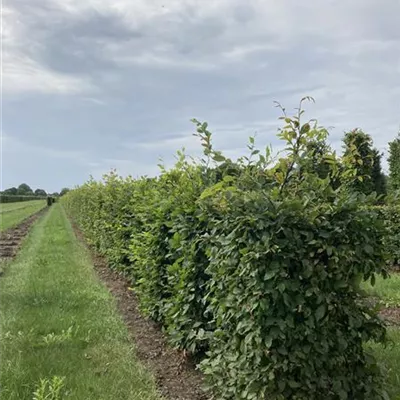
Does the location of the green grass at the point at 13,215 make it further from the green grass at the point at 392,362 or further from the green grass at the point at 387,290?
the green grass at the point at 392,362

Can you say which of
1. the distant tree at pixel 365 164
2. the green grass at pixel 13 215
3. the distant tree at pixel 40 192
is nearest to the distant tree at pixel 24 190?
the distant tree at pixel 40 192

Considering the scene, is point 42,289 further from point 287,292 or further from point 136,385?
point 287,292

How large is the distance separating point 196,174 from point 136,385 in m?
1.90

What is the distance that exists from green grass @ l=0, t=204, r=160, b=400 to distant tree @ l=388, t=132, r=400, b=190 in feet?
33.5

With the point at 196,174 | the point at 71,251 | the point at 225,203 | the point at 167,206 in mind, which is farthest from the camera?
the point at 71,251

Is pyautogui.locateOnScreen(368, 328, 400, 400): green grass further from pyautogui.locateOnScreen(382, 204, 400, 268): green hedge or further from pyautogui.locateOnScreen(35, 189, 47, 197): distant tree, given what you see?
pyautogui.locateOnScreen(35, 189, 47, 197): distant tree

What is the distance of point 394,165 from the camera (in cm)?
1441

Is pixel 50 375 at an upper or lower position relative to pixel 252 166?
lower

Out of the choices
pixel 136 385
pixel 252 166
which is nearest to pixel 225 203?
pixel 252 166

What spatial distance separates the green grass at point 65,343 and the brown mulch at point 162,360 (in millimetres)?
115

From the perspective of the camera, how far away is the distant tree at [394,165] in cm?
1423

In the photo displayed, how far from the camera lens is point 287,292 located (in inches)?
104

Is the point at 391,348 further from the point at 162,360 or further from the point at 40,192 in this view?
the point at 40,192

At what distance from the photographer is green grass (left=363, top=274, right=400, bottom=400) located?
346 centimetres
